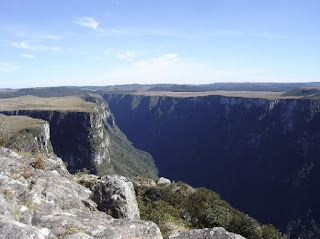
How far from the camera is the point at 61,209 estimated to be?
13.9 meters

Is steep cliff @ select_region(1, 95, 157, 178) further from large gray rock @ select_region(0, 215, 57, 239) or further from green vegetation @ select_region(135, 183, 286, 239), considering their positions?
large gray rock @ select_region(0, 215, 57, 239)

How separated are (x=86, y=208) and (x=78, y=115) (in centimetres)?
18197

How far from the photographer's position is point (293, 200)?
547 feet

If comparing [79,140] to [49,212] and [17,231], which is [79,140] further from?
[17,231]

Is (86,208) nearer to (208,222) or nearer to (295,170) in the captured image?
(208,222)

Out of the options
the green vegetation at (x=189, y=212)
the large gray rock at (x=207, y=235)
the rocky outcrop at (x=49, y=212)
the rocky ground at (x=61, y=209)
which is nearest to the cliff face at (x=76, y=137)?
the green vegetation at (x=189, y=212)

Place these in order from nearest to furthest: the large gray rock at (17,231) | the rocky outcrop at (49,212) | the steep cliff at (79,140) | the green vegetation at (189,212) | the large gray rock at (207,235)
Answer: the large gray rock at (17,231) < the rocky outcrop at (49,212) < the large gray rock at (207,235) < the green vegetation at (189,212) < the steep cliff at (79,140)

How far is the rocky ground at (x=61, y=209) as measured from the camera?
10530 mm

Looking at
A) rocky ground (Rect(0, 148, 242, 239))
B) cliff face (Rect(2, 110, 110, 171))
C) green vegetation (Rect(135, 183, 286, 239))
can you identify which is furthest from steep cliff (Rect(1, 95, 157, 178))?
rocky ground (Rect(0, 148, 242, 239))

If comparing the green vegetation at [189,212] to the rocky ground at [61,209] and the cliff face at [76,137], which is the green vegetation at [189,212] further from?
the cliff face at [76,137]

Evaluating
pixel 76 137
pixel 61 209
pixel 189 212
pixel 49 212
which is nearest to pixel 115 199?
pixel 61 209

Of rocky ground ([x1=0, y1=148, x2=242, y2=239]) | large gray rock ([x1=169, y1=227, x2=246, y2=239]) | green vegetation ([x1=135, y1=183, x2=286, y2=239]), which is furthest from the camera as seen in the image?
green vegetation ([x1=135, y1=183, x2=286, y2=239])

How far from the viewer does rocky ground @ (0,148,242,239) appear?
10530 millimetres

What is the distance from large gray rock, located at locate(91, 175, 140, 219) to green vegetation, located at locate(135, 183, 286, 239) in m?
3.64
